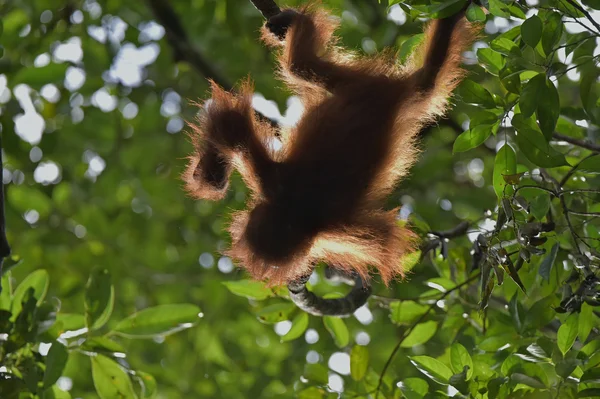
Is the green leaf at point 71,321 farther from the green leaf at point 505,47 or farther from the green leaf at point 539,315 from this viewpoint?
the green leaf at point 505,47

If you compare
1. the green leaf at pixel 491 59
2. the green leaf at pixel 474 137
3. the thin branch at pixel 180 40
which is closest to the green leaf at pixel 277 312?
the green leaf at pixel 474 137

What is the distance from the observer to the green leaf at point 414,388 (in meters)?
2.25

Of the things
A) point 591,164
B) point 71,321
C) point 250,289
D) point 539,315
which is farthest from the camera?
point 250,289

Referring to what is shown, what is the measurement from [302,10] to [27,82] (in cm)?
143

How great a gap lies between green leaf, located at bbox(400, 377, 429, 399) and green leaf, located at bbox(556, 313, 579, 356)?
42 centimetres

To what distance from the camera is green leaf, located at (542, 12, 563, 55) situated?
6.95 ft

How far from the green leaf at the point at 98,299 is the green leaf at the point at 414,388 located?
48.7 inches

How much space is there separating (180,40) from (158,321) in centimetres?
257

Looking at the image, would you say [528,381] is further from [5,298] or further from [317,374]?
[5,298]

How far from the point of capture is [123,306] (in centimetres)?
514

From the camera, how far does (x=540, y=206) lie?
2229mm

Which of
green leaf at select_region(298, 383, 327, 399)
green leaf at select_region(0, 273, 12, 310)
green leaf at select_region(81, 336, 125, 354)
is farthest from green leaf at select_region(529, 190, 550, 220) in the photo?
green leaf at select_region(0, 273, 12, 310)

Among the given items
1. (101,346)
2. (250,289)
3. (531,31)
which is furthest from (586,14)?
(101,346)

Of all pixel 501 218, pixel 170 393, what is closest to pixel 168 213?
pixel 170 393
